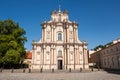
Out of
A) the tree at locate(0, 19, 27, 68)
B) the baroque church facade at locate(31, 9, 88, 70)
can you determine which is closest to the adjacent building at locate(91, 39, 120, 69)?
the baroque church facade at locate(31, 9, 88, 70)

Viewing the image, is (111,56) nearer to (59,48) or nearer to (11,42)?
(59,48)

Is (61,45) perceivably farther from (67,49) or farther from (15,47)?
(15,47)

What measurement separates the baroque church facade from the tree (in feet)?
15.1

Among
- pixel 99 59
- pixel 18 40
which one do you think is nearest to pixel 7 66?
pixel 18 40

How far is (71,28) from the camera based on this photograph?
51.3m

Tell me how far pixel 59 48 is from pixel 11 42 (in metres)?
14.2

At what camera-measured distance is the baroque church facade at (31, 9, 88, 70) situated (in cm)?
4812

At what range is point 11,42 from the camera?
44812 millimetres

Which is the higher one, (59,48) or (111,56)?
(59,48)

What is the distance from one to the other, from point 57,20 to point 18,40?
13.7 metres

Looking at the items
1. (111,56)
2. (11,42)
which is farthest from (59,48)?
(111,56)

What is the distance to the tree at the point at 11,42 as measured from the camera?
142 ft

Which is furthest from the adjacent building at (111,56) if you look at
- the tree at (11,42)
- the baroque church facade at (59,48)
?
the tree at (11,42)

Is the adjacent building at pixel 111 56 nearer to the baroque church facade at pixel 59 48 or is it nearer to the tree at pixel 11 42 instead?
the baroque church facade at pixel 59 48
